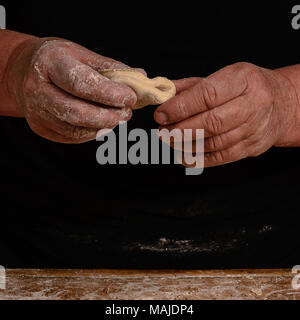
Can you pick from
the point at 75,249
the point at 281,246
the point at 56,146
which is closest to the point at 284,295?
the point at 281,246

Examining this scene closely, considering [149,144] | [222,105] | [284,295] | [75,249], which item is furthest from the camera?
[75,249]

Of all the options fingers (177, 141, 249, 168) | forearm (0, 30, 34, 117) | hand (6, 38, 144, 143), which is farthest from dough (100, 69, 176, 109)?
forearm (0, 30, 34, 117)

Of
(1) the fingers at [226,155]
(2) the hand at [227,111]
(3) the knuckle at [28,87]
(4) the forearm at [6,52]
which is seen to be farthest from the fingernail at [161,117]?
(4) the forearm at [6,52]

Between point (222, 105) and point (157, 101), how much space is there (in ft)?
0.43

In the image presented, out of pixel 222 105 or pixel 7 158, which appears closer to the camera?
pixel 222 105

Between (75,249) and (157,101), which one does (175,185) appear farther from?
(157,101)

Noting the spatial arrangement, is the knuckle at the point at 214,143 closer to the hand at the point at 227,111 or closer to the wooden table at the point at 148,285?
the hand at the point at 227,111

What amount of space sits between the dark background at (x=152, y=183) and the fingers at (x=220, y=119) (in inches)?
16.1

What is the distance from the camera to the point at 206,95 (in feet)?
2.71

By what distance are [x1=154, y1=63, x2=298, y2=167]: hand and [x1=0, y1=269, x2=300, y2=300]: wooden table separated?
34 cm

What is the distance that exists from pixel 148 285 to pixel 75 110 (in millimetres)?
510

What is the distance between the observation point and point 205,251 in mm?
1347

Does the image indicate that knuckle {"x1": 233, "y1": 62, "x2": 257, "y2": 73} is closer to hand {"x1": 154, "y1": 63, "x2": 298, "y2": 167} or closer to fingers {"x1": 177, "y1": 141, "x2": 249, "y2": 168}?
hand {"x1": 154, "y1": 63, "x2": 298, "y2": 167}

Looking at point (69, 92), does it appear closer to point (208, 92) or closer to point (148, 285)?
point (208, 92)
